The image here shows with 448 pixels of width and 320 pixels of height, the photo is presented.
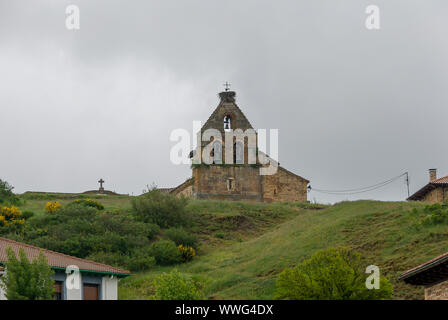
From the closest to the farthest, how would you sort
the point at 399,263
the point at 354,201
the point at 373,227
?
the point at 399,263 < the point at 373,227 < the point at 354,201

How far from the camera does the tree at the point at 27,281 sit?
26.3 metres

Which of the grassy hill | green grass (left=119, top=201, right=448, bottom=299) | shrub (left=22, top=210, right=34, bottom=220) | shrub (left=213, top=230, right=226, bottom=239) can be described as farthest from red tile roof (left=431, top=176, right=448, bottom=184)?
shrub (left=22, top=210, right=34, bottom=220)

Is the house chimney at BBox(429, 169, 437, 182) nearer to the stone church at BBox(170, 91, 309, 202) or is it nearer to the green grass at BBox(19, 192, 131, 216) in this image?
the stone church at BBox(170, 91, 309, 202)

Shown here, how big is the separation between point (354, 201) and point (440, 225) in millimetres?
12204

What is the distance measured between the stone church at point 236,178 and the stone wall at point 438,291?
150ft

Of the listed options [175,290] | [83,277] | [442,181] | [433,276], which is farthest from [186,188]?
[433,276]

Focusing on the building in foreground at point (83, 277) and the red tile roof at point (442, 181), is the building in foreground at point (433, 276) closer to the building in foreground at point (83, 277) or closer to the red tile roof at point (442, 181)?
the building in foreground at point (83, 277)

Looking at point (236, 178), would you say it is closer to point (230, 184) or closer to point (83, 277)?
point (230, 184)

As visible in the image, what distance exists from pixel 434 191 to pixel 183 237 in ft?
70.4

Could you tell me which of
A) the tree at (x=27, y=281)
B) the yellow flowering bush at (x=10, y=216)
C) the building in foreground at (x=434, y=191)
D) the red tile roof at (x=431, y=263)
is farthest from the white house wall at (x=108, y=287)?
the building in foreground at (x=434, y=191)

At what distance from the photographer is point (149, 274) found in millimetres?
46219
